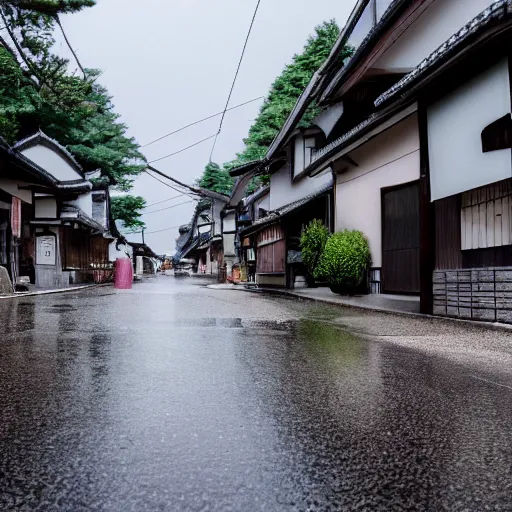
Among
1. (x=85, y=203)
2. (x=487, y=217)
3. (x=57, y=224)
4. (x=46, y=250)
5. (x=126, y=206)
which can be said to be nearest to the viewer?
(x=487, y=217)

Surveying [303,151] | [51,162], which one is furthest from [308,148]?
[51,162]

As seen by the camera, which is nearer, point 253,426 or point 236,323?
point 253,426

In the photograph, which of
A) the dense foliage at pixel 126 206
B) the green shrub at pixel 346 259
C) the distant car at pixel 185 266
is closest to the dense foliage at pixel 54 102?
the dense foliage at pixel 126 206

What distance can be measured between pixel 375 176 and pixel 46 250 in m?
17.3

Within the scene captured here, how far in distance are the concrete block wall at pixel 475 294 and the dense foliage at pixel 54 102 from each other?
16.2 meters

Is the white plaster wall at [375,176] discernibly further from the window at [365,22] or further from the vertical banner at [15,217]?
the vertical banner at [15,217]

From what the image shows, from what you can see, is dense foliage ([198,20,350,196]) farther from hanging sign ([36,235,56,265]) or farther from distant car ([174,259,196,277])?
distant car ([174,259,196,277])

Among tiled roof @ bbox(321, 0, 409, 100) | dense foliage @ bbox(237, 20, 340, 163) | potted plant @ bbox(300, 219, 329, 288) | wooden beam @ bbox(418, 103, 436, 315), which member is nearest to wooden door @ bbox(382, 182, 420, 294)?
potted plant @ bbox(300, 219, 329, 288)

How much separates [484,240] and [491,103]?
2431 millimetres

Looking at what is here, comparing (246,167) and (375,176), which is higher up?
(246,167)

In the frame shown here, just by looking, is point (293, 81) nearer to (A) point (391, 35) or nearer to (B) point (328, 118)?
(B) point (328, 118)

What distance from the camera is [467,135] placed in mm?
8133

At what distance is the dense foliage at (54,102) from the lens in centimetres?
1755

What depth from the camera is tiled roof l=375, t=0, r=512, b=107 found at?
637cm
